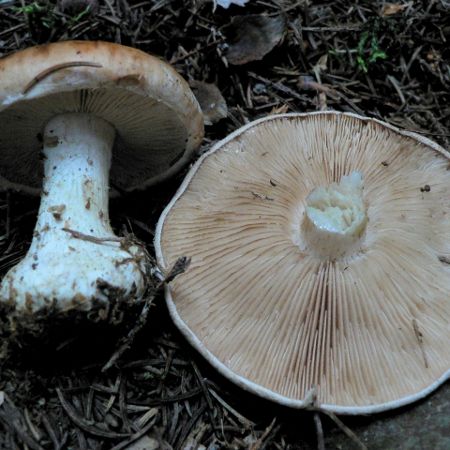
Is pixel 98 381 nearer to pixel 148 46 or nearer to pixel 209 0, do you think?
pixel 148 46

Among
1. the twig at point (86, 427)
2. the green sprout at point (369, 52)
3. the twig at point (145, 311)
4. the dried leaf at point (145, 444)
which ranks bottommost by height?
the dried leaf at point (145, 444)

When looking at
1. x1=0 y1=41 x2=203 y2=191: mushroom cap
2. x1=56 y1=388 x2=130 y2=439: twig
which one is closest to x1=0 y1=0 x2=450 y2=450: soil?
x1=56 y1=388 x2=130 y2=439: twig

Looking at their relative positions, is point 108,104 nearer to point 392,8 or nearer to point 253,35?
point 253,35

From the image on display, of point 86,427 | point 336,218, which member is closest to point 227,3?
point 336,218

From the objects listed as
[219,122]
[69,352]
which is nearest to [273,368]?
[69,352]

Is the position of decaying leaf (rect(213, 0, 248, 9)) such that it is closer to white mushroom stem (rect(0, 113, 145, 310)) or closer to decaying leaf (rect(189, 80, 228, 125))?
decaying leaf (rect(189, 80, 228, 125))

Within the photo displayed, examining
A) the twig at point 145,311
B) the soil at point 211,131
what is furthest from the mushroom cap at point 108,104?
the twig at point 145,311

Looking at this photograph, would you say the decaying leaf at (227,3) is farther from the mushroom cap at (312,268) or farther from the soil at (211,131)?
the mushroom cap at (312,268)
